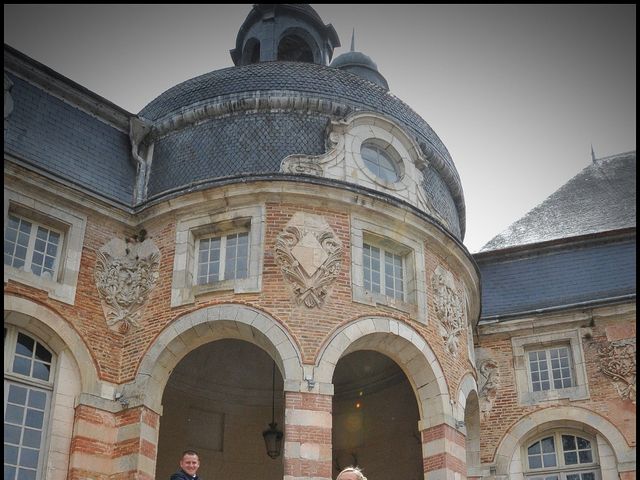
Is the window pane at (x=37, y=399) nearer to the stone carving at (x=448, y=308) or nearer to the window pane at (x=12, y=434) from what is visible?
the window pane at (x=12, y=434)

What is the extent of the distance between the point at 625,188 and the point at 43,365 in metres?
13.7

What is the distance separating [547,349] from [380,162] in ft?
16.6

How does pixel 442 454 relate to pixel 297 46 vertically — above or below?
below

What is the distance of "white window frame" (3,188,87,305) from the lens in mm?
13031

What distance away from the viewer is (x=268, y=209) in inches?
552

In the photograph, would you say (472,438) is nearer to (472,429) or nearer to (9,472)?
(472,429)

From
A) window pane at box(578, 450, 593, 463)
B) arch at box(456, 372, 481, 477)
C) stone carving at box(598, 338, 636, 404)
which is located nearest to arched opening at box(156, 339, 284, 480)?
arch at box(456, 372, 481, 477)

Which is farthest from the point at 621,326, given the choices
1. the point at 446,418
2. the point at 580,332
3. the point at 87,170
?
the point at 87,170

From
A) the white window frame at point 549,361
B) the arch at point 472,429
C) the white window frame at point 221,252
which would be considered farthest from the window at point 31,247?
the white window frame at point 549,361

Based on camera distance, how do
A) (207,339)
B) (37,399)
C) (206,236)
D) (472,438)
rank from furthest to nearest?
1. (472,438)
2. (206,236)
3. (207,339)
4. (37,399)

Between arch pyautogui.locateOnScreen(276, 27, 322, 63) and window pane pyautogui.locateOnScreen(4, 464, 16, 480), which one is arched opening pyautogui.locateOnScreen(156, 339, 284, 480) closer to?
window pane pyautogui.locateOnScreen(4, 464, 16, 480)

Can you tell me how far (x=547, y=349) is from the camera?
17.1 metres

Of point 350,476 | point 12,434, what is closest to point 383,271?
point 12,434

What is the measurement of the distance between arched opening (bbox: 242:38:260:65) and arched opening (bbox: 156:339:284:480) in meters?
7.09
